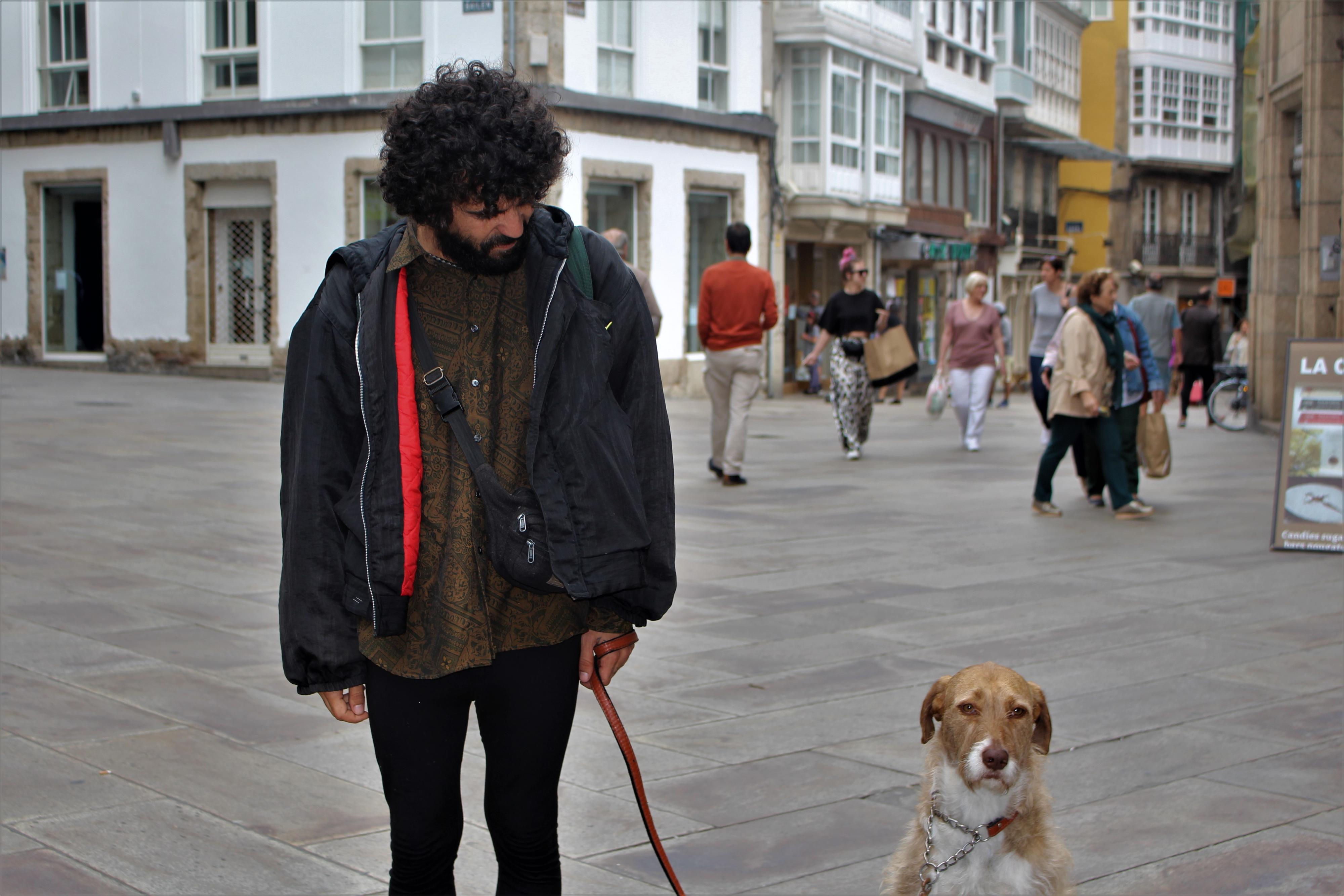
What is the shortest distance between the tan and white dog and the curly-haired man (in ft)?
2.31

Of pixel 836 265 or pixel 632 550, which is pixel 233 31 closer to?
pixel 836 265

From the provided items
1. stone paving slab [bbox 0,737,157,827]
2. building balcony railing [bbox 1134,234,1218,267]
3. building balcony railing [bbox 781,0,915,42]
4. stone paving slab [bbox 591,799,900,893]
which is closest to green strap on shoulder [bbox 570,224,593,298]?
stone paving slab [bbox 591,799,900,893]

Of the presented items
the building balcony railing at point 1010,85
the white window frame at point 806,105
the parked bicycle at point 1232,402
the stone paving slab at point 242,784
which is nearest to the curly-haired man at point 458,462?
the stone paving slab at point 242,784

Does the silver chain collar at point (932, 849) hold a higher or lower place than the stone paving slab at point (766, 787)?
higher

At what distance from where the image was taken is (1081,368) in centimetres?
1042

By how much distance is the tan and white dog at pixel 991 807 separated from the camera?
3006 millimetres

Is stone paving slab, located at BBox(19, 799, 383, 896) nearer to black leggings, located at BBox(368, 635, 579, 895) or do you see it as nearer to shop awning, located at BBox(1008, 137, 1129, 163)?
black leggings, located at BBox(368, 635, 579, 895)

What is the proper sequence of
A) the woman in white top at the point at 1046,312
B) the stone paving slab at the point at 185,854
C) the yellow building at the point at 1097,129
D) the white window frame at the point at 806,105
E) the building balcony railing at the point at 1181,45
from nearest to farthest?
1. the stone paving slab at the point at 185,854
2. the woman in white top at the point at 1046,312
3. the white window frame at the point at 806,105
4. the yellow building at the point at 1097,129
5. the building balcony railing at the point at 1181,45

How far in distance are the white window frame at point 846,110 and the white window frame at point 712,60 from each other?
4682 mm

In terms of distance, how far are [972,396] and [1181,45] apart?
47.1 m

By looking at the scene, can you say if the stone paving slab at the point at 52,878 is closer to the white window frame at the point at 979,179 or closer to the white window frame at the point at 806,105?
the white window frame at the point at 806,105

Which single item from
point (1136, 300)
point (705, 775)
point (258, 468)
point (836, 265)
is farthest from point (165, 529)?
point (836, 265)

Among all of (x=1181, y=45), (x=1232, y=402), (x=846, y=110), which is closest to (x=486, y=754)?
(x=1232, y=402)

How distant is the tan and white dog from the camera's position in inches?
118
